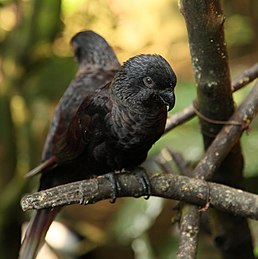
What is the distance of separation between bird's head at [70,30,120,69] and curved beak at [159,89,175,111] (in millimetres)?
577

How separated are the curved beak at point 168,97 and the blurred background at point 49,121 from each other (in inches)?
17.7

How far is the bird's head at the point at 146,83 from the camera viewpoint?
1.23m

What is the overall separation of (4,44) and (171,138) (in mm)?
905

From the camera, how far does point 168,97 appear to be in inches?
48.3

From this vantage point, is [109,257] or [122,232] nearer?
[122,232]

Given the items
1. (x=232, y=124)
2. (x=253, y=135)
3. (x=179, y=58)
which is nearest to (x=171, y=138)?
(x=253, y=135)

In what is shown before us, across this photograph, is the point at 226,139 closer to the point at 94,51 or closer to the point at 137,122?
the point at 137,122

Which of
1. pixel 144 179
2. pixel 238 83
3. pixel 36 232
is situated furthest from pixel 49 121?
pixel 144 179

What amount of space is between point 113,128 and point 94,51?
0.51 m

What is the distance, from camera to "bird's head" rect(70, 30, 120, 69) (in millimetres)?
1800

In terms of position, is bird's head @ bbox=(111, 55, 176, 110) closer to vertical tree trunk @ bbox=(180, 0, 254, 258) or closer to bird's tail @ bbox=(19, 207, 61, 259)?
vertical tree trunk @ bbox=(180, 0, 254, 258)

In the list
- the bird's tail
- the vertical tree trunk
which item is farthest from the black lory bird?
the vertical tree trunk

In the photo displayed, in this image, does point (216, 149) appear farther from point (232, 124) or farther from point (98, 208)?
point (98, 208)

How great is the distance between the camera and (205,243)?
205 centimetres
